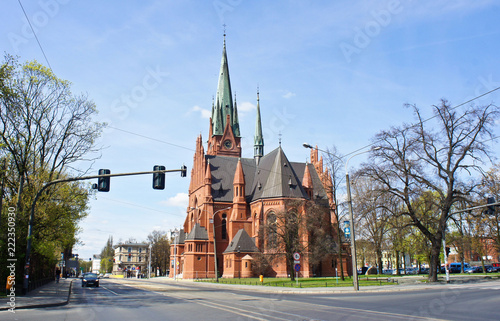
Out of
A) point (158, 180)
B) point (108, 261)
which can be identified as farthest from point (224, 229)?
point (108, 261)

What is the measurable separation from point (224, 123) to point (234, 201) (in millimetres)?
20656

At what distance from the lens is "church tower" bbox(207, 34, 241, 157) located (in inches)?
3088

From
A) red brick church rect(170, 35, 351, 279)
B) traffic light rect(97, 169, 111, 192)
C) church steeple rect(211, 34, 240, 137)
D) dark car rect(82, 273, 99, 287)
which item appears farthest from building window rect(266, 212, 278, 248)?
church steeple rect(211, 34, 240, 137)

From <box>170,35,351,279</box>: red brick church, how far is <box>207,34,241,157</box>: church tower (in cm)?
20

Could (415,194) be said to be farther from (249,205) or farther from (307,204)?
(249,205)

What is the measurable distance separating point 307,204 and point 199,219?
25752 millimetres

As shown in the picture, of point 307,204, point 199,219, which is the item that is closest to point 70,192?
point 307,204

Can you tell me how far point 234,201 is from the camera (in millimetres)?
64625

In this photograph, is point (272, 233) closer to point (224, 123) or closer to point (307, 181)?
point (307, 181)

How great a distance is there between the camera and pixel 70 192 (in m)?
30.2

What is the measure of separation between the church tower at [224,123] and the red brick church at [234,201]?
0.65 feet

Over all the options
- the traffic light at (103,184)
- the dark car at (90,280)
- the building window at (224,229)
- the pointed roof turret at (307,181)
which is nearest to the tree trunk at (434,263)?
the traffic light at (103,184)

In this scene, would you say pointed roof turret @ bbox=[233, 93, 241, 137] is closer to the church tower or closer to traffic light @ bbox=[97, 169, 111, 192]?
the church tower

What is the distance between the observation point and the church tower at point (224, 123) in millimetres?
78438
